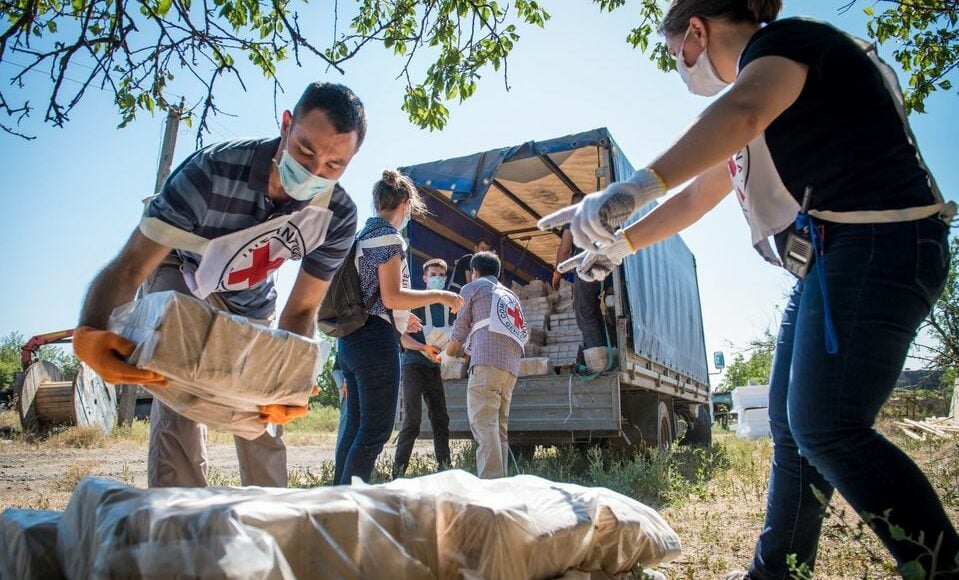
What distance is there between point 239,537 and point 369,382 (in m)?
2.54

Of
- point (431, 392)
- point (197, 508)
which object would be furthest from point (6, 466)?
point (197, 508)

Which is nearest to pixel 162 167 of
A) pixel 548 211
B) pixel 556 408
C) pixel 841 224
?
pixel 548 211

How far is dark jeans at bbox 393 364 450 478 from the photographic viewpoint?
6.11 m

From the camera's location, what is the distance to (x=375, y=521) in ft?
4.76

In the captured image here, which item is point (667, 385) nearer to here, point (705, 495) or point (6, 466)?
point (705, 495)

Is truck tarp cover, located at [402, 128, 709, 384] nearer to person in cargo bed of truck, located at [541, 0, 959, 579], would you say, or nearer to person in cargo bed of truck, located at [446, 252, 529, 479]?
person in cargo bed of truck, located at [446, 252, 529, 479]

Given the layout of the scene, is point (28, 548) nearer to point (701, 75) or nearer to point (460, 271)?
point (701, 75)

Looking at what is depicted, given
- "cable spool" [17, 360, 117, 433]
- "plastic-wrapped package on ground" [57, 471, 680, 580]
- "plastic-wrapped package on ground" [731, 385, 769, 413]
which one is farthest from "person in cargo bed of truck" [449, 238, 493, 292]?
"plastic-wrapped package on ground" [731, 385, 769, 413]

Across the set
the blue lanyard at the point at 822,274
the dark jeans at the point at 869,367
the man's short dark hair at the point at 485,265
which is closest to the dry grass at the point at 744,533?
the dark jeans at the point at 869,367

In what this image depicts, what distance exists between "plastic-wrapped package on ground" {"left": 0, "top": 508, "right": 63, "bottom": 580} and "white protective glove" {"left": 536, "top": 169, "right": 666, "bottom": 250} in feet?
4.91

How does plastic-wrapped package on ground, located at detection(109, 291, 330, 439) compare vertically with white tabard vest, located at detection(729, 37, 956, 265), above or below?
below

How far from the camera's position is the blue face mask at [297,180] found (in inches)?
99.2

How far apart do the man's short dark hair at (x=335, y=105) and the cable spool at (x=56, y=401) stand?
12308 mm

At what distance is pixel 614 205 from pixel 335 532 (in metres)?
1.09
